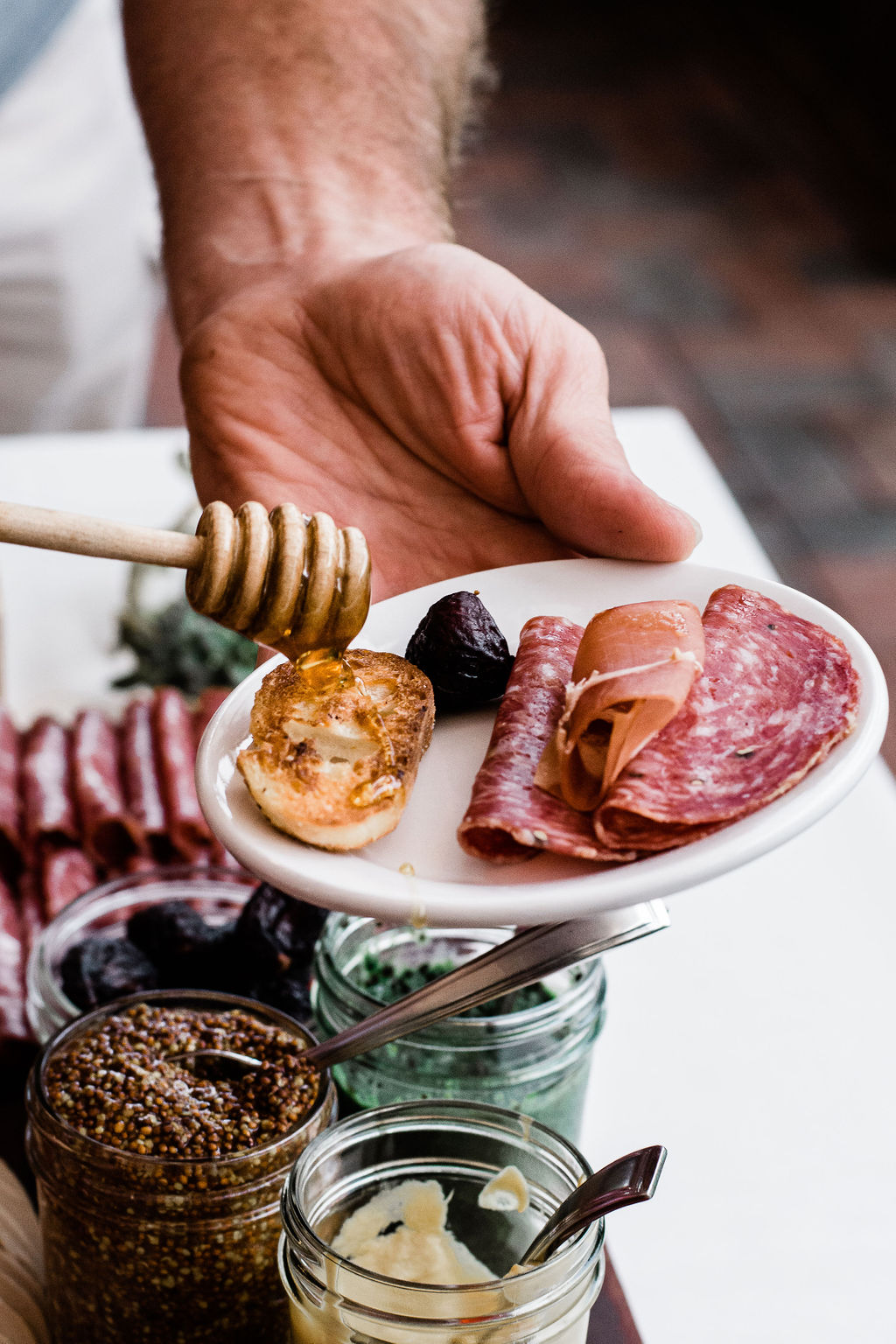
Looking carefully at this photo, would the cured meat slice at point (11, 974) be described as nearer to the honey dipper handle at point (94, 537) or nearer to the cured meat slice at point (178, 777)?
the cured meat slice at point (178, 777)

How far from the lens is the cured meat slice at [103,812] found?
1.36 metres

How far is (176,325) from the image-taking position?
1596 millimetres

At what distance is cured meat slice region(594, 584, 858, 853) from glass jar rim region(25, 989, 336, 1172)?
0.25 meters

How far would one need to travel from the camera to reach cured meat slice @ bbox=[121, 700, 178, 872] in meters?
1.37

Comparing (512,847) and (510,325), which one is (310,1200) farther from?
(510,325)

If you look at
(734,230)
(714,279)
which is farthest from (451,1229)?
(734,230)

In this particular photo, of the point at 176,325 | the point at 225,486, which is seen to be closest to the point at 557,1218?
the point at 225,486

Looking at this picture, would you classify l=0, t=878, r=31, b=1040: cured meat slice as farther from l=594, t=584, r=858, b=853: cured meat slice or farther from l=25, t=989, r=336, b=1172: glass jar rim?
l=594, t=584, r=858, b=853: cured meat slice

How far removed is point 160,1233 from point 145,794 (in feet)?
2.16

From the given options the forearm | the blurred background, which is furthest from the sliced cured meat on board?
the blurred background

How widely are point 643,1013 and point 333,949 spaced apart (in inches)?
13.2

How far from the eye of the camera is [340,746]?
2.82 feet

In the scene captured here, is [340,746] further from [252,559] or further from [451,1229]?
[451,1229]

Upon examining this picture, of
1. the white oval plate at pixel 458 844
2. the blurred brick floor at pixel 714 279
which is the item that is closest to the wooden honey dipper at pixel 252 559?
the white oval plate at pixel 458 844
